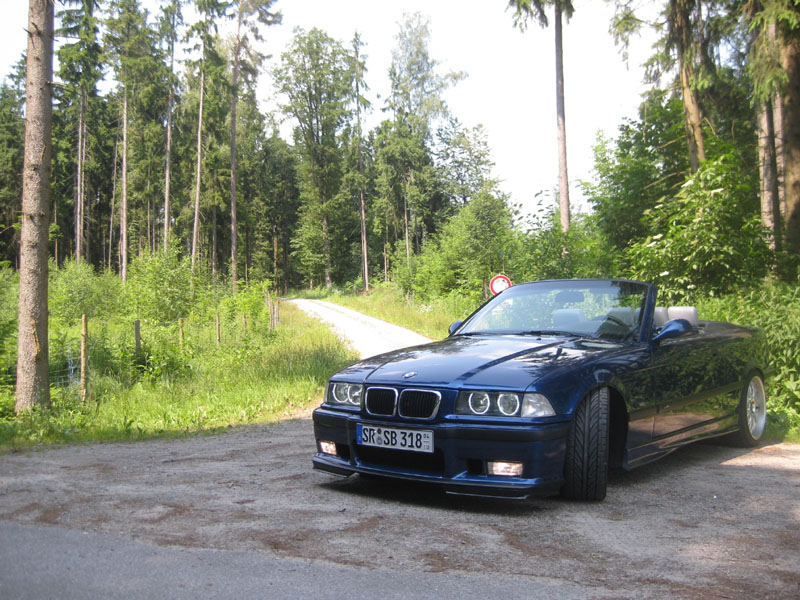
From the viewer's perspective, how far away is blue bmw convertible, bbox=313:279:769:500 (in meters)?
4.13

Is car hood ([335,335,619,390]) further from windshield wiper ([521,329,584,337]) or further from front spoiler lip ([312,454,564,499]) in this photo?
front spoiler lip ([312,454,564,499])

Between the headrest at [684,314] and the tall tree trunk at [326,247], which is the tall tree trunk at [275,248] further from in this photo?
the headrest at [684,314]

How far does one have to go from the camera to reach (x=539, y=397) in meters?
4.13

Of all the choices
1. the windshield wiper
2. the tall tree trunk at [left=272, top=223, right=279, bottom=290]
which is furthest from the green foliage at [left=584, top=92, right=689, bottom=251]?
the tall tree trunk at [left=272, top=223, right=279, bottom=290]

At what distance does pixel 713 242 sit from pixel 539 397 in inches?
351

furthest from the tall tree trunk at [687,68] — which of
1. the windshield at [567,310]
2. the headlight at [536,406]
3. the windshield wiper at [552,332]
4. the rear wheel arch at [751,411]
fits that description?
the headlight at [536,406]

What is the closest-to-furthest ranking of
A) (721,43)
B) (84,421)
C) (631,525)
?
(631,525) < (84,421) < (721,43)

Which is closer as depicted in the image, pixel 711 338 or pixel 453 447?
pixel 453 447

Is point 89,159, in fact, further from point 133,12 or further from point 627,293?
point 627,293

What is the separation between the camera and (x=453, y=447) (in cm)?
415

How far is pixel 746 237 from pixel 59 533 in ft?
38.0

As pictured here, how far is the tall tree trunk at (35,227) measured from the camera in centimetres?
984

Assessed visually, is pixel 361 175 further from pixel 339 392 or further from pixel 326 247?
pixel 339 392

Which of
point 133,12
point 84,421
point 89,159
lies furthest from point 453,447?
point 89,159
